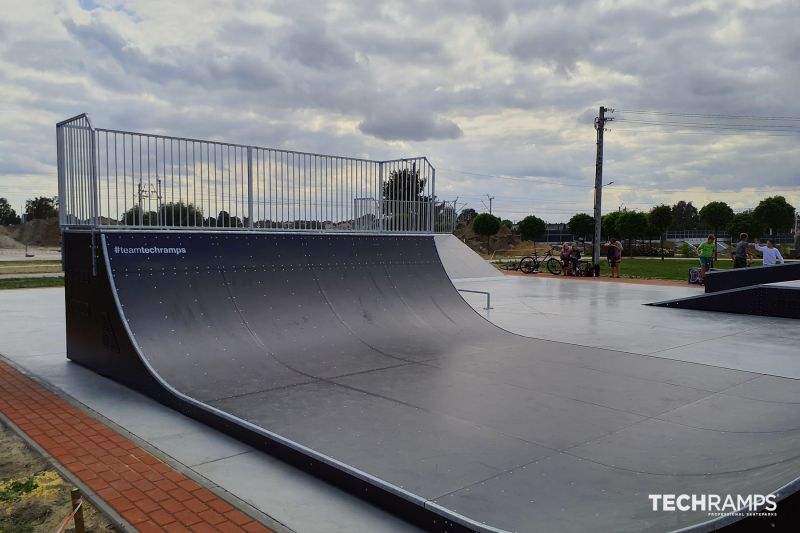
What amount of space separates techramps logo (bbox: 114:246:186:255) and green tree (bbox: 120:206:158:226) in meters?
0.68

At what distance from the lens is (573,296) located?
1588 cm

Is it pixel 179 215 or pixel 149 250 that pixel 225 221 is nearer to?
pixel 179 215

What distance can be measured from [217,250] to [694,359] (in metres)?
6.41

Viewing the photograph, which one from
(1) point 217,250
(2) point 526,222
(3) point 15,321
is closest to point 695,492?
(1) point 217,250

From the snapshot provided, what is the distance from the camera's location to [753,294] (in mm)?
12484

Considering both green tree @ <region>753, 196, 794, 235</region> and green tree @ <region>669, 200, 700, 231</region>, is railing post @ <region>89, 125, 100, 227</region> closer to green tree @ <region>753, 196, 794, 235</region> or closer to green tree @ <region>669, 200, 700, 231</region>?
green tree @ <region>753, 196, 794, 235</region>

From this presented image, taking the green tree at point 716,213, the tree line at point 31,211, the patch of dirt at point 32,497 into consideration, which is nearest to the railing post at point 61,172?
the patch of dirt at point 32,497

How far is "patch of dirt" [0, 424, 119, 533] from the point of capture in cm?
333

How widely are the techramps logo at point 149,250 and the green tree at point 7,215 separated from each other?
11167cm

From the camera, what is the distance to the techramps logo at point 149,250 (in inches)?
258

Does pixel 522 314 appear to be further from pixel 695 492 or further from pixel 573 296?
pixel 695 492

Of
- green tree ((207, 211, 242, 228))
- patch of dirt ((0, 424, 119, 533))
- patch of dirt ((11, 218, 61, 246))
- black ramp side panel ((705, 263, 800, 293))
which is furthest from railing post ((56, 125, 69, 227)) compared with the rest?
patch of dirt ((11, 218, 61, 246))

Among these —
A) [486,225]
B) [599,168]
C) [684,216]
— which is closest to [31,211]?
[486,225]

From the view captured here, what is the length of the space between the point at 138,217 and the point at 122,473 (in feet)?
15.5
